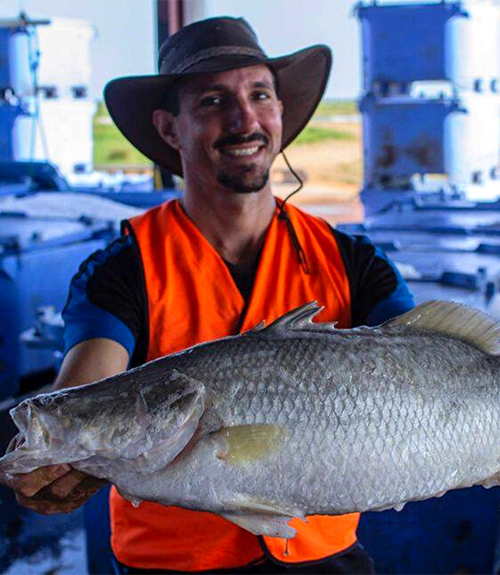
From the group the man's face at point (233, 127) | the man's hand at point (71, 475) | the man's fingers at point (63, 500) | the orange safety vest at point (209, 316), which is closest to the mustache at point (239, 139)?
the man's face at point (233, 127)

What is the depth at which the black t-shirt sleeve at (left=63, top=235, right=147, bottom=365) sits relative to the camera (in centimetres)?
208

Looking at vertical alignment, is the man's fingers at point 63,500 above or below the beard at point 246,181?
below

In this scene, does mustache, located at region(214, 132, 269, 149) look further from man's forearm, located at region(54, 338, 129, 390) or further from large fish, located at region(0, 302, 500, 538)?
large fish, located at region(0, 302, 500, 538)

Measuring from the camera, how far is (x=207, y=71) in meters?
2.31

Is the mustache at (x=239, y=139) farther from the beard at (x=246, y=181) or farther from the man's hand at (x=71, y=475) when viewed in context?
the man's hand at (x=71, y=475)

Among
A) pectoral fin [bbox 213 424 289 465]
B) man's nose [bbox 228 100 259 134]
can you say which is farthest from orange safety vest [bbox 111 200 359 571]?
pectoral fin [bbox 213 424 289 465]

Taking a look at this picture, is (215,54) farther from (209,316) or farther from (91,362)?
(91,362)

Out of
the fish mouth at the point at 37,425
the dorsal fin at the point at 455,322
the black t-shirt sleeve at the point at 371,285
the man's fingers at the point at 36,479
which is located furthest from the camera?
the black t-shirt sleeve at the point at 371,285

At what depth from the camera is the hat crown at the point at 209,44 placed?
2344 mm

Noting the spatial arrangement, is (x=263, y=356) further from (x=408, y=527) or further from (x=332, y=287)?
(x=408, y=527)

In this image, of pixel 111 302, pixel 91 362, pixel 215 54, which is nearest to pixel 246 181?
pixel 215 54

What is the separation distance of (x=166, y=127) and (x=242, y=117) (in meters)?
0.33

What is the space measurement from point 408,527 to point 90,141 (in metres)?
8.00

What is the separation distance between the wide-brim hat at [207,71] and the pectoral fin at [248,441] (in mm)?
Result: 1092
